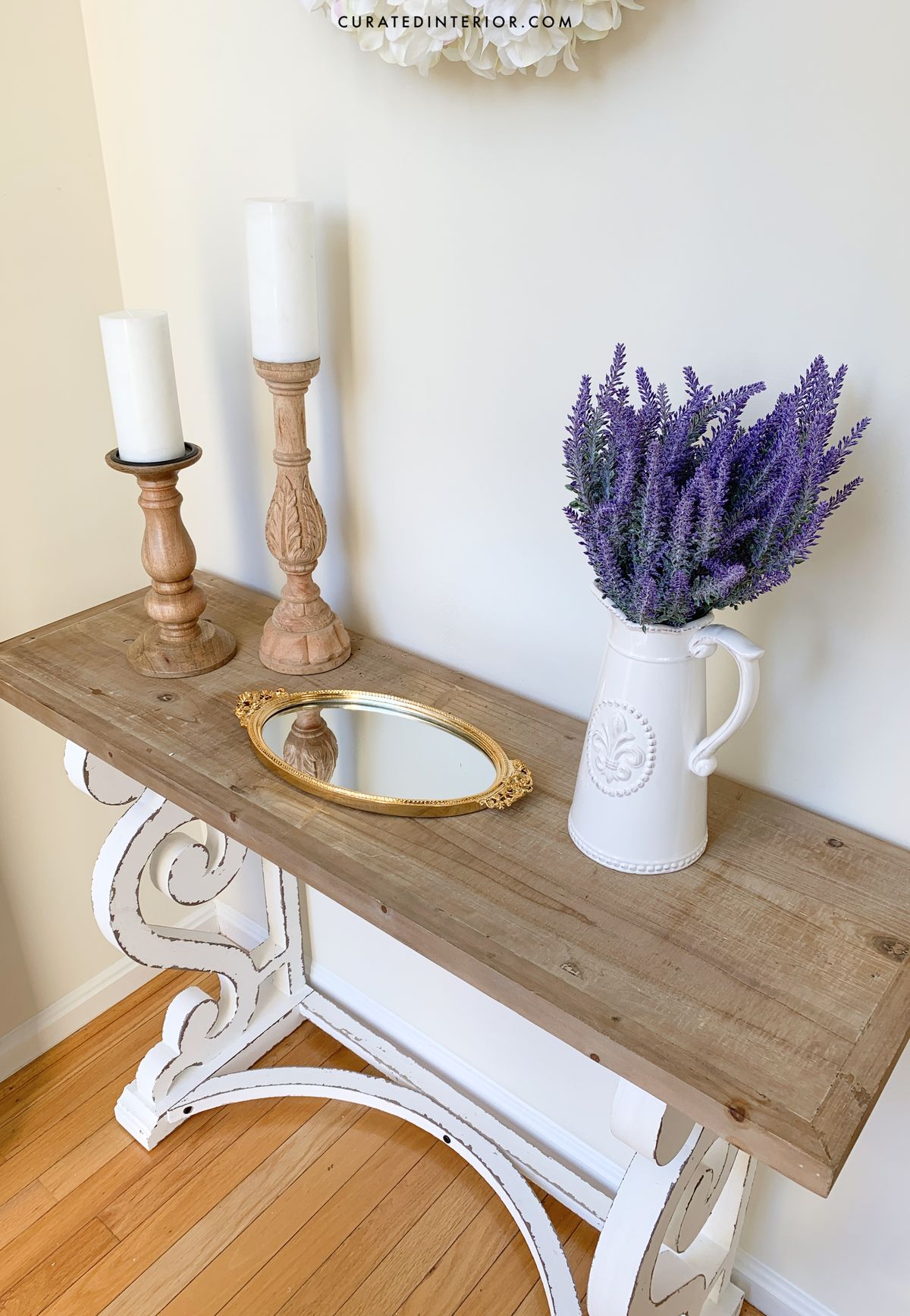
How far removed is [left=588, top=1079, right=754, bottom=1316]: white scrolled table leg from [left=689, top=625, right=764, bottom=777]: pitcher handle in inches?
11.2

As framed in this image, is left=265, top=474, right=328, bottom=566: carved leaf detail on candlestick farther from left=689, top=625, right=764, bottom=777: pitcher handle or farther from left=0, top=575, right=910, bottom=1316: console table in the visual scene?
left=689, top=625, right=764, bottom=777: pitcher handle

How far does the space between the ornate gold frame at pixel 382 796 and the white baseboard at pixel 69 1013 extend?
2.38 ft

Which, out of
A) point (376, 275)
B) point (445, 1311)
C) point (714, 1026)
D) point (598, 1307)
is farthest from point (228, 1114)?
point (376, 275)

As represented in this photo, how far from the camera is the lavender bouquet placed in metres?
0.69

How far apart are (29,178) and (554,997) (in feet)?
3.74

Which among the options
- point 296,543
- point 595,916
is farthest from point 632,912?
point 296,543

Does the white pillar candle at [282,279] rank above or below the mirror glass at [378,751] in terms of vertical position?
above

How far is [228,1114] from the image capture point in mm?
1531

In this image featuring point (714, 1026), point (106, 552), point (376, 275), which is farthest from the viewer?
point (106, 552)

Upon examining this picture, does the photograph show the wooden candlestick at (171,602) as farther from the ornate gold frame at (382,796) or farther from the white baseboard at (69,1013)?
the white baseboard at (69,1013)

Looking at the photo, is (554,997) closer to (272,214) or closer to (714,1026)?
(714,1026)

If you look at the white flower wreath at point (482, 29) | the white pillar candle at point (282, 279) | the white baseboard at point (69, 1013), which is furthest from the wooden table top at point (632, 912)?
the white baseboard at point (69, 1013)

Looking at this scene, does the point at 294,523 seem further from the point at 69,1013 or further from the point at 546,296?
the point at 69,1013

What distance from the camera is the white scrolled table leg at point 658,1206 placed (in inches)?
31.1
